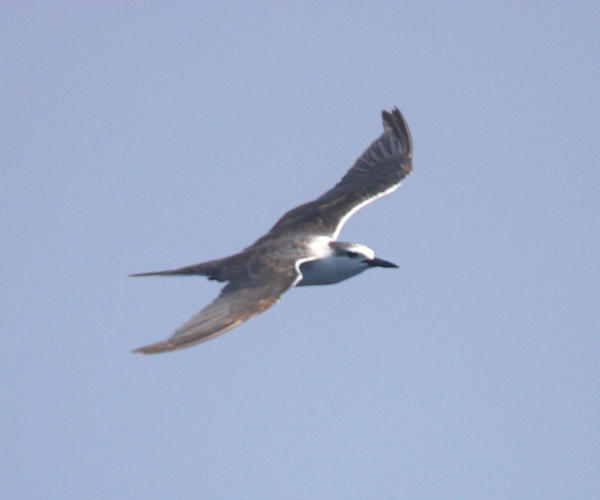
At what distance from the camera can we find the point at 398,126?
24.7 m

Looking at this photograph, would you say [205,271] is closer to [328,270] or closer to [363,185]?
[328,270]

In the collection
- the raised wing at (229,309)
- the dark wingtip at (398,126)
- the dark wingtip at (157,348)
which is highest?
the dark wingtip at (398,126)

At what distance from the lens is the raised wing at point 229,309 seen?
14.3 metres

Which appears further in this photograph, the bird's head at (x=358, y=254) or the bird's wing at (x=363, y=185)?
the bird's wing at (x=363, y=185)

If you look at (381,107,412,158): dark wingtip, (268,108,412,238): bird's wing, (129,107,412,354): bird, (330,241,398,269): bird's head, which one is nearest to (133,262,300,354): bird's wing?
(129,107,412,354): bird

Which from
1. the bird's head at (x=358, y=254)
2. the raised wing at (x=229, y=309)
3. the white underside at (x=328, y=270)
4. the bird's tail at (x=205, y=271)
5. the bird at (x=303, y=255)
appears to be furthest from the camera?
the bird's head at (x=358, y=254)

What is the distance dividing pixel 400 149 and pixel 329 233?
13.5ft

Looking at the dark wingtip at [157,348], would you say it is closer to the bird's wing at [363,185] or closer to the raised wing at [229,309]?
the raised wing at [229,309]

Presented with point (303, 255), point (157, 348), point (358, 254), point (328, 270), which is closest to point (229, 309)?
point (157, 348)

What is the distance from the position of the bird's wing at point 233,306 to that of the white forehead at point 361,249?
2.23 meters

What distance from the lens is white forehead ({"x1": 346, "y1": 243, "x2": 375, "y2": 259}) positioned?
19844 millimetres

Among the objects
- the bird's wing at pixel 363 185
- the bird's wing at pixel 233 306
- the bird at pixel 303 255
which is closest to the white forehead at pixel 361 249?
the bird at pixel 303 255

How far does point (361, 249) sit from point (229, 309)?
491 cm

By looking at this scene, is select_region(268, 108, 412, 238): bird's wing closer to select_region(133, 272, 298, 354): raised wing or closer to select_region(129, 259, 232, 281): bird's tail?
select_region(129, 259, 232, 281): bird's tail
